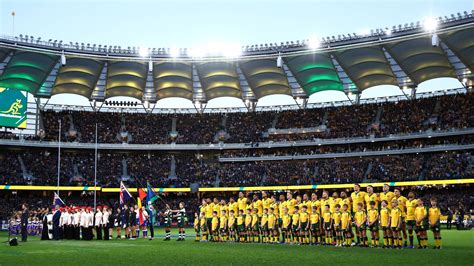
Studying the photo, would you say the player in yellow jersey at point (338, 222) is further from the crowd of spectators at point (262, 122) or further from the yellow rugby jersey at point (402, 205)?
the crowd of spectators at point (262, 122)

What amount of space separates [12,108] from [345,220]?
41926 millimetres

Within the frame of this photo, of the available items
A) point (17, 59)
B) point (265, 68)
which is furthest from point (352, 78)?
point (17, 59)

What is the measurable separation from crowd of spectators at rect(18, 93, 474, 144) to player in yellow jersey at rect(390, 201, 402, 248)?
38345 millimetres

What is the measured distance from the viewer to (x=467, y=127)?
174 ft

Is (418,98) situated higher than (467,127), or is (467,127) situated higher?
(418,98)

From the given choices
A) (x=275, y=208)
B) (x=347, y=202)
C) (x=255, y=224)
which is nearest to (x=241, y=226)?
(x=255, y=224)

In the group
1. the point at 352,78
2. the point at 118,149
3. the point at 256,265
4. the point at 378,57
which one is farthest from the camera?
the point at 118,149

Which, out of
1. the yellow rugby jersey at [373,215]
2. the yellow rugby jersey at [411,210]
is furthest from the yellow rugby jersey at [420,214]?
the yellow rugby jersey at [373,215]

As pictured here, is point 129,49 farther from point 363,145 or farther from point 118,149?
point 363,145

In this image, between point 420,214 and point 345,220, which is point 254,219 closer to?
point 345,220

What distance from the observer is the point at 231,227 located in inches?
1069

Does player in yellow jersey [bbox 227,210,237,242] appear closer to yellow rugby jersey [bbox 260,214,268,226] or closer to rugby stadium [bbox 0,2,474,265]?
yellow rugby jersey [bbox 260,214,268,226]

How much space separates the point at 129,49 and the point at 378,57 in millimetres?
24106

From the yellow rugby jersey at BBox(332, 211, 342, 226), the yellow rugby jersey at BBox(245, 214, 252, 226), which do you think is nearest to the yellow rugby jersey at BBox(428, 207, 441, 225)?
the yellow rugby jersey at BBox(332, 211, 342, 226)
